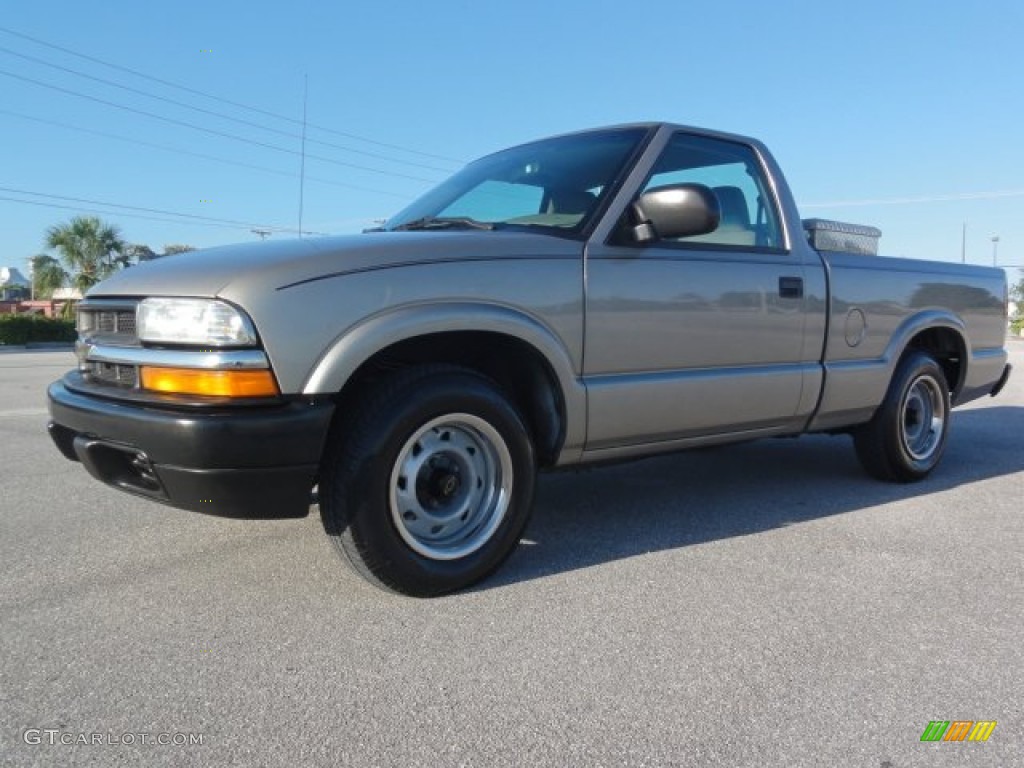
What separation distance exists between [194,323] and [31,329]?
33.3m

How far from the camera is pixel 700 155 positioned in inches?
165

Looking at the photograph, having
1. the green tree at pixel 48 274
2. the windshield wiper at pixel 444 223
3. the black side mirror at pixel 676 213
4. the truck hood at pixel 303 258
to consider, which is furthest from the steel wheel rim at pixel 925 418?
the green tree at pixel 48 274

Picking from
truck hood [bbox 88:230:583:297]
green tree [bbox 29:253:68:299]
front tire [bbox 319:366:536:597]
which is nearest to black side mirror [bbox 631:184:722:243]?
truck hood [bbox 88:230:583:297]

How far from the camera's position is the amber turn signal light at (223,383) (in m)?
2.62

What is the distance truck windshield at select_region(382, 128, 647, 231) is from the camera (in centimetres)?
366

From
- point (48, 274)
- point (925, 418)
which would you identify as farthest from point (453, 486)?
point (48, 274)

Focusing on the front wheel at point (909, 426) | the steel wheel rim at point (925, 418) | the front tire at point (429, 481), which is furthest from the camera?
the steel wheel rim at point (925, 418)

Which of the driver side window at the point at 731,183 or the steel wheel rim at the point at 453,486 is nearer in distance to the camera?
the steel wheel rim at the point at 453,486

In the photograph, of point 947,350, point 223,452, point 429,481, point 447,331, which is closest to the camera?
point 223,452

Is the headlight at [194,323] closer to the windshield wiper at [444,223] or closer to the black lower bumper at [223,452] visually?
the black lower bumper at [223,452]

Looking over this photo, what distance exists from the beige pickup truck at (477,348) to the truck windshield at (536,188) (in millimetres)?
16

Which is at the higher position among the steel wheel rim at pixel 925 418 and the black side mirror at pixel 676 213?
the black side mirror at pixel 676 213

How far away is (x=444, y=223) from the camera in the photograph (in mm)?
3721

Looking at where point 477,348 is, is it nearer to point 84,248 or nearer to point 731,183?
point 731,183
